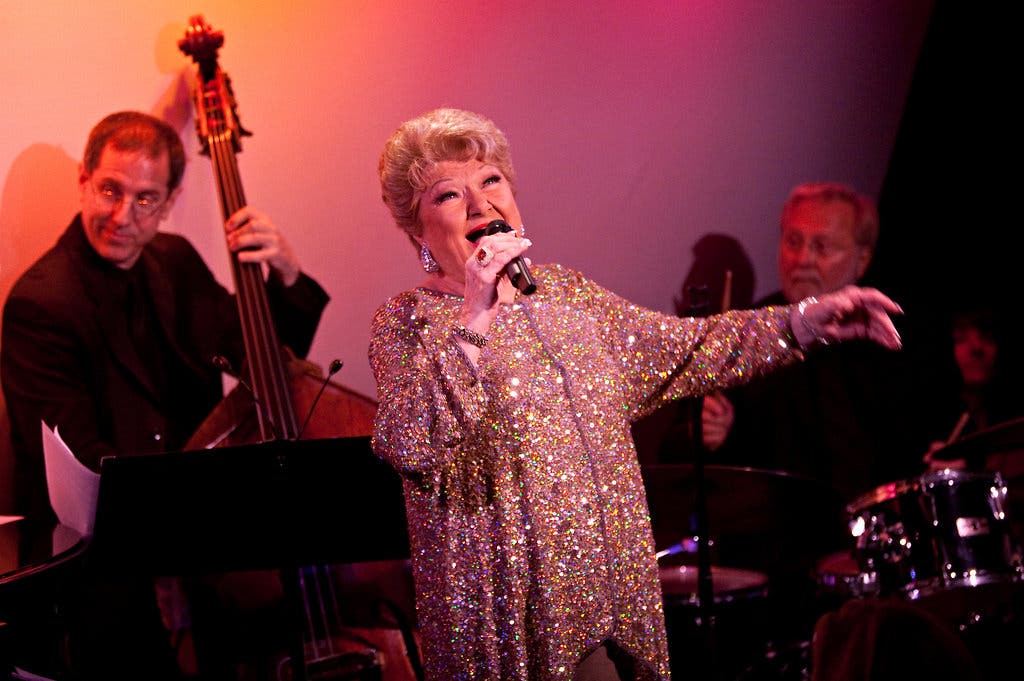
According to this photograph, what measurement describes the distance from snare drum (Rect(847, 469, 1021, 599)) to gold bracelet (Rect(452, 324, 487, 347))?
166 cm

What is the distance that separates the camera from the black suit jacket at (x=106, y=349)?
305 centimetres

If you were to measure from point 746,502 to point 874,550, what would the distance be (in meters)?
0.37

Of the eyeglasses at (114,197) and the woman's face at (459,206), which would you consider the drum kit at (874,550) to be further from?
the eyeglasses at (114,197)

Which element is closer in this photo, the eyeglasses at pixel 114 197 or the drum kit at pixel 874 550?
the drum kit at pixel 874 550

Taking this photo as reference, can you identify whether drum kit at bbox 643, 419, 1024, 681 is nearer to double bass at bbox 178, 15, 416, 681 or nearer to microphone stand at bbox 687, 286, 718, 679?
microphone stand at bbox 687, 286, 718, 679

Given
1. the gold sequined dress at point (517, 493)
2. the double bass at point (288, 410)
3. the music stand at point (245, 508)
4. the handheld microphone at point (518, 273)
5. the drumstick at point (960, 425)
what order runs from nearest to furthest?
the handheld microphone at point (518, 273)
the gold sequined dress at point (517, 493)
the music stand at point (245, 508)
the double bass at point (288, 410)
the drumstick at point (960, 425)

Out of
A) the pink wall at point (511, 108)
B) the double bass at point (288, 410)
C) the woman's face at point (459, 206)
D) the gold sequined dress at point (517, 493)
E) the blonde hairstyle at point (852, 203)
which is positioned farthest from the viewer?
the blonde hairstyle at point (852, 203)

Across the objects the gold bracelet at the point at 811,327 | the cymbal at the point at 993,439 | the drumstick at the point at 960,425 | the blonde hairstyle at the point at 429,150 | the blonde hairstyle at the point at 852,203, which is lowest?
the cymbal at the point at 993,439

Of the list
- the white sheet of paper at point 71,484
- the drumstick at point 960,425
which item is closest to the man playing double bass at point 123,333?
the white sheet of paper at point 71,484

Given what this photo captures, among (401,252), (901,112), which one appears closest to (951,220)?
(901,112)

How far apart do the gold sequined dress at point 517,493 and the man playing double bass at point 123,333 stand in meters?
1.30

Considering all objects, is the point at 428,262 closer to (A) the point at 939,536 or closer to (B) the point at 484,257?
(B) the point at 484,257

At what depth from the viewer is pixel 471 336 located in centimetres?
185

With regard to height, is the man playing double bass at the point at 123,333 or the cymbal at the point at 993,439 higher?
the man playing double bass at the point at 123,333
